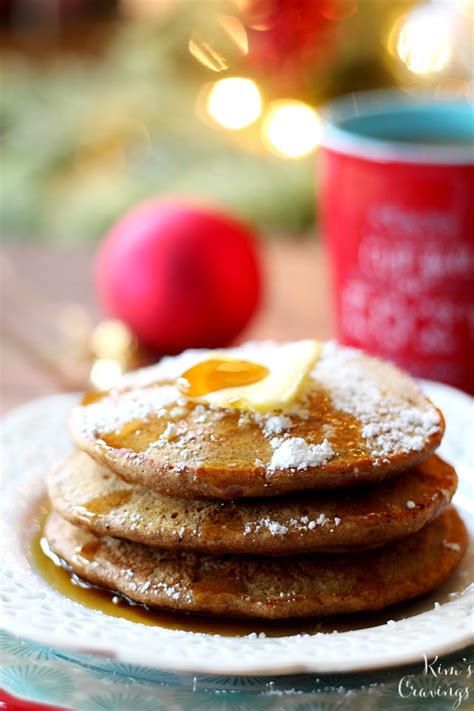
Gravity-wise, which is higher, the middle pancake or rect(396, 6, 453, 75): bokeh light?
rect(396, 6, 453, 75): bokeh light

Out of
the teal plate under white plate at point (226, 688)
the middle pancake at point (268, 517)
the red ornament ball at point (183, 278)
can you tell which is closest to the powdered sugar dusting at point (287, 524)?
the middle pancake at point (268, 517)

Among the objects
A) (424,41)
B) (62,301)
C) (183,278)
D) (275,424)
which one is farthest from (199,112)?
(275,424)

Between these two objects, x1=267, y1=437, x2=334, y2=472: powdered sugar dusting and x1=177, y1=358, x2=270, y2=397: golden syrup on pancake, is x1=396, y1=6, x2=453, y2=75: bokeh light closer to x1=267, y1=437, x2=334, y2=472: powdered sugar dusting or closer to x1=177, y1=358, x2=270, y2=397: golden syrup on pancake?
x1=177, y1=358, x2=270, y2=397: golden syrup on pancake

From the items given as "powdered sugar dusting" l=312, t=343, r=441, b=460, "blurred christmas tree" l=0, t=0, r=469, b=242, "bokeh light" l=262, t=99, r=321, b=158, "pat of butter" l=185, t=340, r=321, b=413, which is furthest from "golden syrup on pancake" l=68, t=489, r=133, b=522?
"bokeh light" l=262, t=99, r=321, b=158

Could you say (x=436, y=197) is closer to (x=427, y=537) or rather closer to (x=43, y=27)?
(x=427, y=537)

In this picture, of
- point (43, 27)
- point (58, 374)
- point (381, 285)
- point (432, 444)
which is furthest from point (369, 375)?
point (43, 27)

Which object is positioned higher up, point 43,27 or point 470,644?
point 43,27

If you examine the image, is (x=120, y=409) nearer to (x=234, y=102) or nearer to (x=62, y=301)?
(x=62, y=301)
